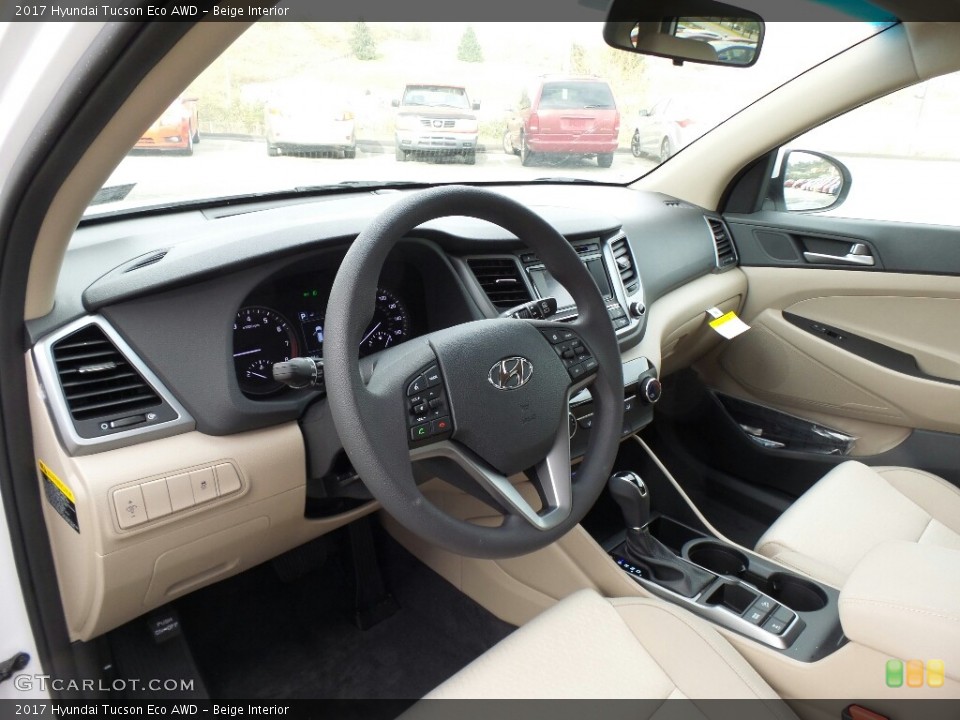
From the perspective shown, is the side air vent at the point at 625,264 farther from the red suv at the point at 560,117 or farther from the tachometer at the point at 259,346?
the tachometer at the point at 259,346

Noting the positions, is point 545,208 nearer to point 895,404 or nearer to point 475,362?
point 475,362

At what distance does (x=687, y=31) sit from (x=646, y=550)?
142 cm

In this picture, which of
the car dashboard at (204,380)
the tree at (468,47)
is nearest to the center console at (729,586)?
the car dashboard at (204,380)

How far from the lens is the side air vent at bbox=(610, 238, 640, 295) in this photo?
2254 mm

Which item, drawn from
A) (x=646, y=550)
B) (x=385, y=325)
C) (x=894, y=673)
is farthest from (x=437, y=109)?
(x=894, y=673)

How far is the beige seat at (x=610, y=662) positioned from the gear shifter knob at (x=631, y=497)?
0.32m

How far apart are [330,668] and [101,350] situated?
122cm

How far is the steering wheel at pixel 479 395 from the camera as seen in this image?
44.7 inches

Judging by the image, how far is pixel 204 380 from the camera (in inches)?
54.2

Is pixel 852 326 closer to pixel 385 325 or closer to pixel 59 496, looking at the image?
pixel 385 325

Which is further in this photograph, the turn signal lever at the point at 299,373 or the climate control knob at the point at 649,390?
the climate control knob at the point at 649,390

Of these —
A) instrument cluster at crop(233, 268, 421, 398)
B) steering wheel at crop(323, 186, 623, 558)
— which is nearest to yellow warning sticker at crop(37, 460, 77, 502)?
instrument cluster at crop(233, 268, 421, 398)

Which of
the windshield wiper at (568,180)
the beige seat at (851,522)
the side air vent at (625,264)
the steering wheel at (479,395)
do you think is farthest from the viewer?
the windshield wiper at (568,180)

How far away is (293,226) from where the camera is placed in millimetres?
1533
